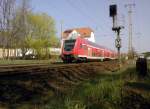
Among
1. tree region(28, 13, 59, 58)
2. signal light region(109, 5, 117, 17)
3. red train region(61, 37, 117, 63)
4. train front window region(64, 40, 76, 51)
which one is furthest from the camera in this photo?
tree region(28, 13, 59, 58)

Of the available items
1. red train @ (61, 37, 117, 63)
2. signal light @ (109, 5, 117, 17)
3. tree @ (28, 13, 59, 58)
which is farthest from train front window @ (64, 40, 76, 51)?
tree @ (28, 13, 59, 58)

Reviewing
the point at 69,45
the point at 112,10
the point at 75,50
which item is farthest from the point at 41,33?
the point at 112,10

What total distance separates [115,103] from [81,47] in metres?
22.0

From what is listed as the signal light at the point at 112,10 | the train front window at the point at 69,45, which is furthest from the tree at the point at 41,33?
the signal light at the point at 112,10

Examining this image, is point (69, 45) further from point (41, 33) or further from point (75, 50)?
point (41, 33)

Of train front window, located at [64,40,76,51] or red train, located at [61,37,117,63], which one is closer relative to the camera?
red train, located at [61,37,117,63]

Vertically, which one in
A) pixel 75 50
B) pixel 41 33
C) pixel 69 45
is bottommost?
pixel 75 50

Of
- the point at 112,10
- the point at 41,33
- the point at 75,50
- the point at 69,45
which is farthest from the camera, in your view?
the point at 41,33

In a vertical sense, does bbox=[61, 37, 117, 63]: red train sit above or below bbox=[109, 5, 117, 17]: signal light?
below

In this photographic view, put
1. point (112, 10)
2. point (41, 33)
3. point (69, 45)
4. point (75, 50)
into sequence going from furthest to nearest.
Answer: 1. point (41, 33)
2. point (69, 45)
3. point (75, 50)
4. point (112, 10)

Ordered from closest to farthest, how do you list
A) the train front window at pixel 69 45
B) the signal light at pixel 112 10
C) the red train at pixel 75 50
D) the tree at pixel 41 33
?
the signal light at pixel 112 10 < the red train at pixel 75 50 < the train front window at pixel 69 45 < the tree at pixel 41 33

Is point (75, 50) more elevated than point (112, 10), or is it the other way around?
point (112, 10)

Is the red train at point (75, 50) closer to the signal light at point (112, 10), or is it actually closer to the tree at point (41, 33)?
the signal light at point (112, 10)

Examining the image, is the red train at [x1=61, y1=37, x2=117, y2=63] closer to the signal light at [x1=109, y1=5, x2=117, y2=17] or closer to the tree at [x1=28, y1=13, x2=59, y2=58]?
the signal light at [x1=109, y1=5, x2=117, y2=17]
